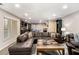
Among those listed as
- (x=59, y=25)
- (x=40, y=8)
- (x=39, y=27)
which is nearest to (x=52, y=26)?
(x=59, y=25)

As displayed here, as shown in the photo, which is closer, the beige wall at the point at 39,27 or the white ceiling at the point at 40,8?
the white ceiling at the point at 40,8

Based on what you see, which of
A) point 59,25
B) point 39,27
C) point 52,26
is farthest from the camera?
point 59,25

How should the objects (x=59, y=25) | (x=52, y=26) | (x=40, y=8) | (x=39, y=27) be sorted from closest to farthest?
(x=40, y=8), (x=39, y=27), (x=52, y=26), (x=59, y=25)

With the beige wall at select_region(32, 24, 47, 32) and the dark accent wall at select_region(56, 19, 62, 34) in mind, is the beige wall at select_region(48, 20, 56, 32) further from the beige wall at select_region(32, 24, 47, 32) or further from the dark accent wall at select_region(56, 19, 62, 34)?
the beige wall at select_region(32, 24, 47, 32)

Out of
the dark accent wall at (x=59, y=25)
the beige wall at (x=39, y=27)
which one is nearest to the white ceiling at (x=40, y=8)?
the dark accent wall at (x=59, y=25)

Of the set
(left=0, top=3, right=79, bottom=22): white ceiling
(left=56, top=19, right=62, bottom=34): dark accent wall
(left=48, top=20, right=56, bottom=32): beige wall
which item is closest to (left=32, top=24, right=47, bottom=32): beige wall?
(left=48, top=20, right=56, bottom=32): beige wall

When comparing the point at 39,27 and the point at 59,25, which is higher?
the point at 59,25

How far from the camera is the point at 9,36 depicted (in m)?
4.55

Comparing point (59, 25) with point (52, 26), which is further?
point (59, 25)

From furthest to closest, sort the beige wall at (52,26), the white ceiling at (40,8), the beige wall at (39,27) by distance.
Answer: the beige wall at (52,26) < the beige wall at (39,27) < the white ceiling at (40,8)

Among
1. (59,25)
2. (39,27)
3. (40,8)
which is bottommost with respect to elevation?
(39,27)

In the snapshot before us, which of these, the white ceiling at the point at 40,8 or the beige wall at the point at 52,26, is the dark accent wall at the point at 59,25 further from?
the white ceiling at the point at 40,8

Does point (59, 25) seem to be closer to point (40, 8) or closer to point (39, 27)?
point (39, 27)
